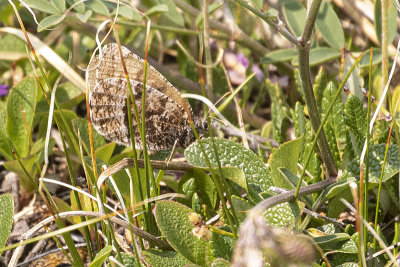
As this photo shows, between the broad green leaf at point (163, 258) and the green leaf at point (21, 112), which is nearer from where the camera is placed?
the broad green leaf at point (163, 258)

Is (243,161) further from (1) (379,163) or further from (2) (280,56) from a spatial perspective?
(2) (280,56)

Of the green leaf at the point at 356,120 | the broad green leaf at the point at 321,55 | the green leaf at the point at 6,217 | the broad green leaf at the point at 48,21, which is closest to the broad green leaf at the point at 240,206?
the green leaf at the point at 356,120

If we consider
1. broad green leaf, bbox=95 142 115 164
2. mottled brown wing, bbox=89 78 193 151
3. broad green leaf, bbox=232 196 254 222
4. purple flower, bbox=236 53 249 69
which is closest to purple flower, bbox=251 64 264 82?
purple flower, bbox=236 53 249 69

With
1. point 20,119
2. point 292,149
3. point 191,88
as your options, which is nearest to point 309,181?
point 292,149

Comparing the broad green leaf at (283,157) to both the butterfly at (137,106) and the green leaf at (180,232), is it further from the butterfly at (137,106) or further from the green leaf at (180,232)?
the butterfly at (137,106)

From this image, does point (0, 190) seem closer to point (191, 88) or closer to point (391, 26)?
point (191, 88)
